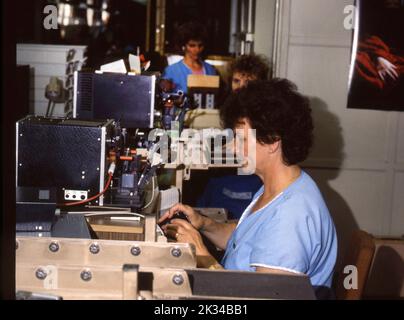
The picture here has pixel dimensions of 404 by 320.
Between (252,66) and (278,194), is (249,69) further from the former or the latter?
(278,194)

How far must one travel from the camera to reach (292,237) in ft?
5.76

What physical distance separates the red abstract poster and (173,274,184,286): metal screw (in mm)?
3086

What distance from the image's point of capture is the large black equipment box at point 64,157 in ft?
6.76

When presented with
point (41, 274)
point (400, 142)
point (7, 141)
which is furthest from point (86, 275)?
point (400, 142)

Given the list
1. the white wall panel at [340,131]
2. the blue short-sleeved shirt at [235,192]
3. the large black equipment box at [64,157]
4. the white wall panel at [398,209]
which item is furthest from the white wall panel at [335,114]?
the large black equipment box at [64,157]

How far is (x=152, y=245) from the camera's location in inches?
59.8

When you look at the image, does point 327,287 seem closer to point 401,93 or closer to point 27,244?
point 27,244

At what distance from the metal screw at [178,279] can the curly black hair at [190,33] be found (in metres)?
3.98

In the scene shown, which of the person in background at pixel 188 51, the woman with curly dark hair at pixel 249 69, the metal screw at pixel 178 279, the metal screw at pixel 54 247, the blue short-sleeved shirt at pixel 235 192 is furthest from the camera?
the person in background at pixel 188 51

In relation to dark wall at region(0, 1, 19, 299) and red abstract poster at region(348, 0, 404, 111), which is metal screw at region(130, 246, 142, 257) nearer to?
dark wall at region(0, 1, 19, 299)

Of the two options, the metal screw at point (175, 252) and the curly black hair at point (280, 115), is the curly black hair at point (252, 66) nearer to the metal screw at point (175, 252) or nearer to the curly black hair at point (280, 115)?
the curly black hair at point (280, 115)

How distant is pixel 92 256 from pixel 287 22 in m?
2.91

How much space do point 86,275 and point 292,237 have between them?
0.69 meters

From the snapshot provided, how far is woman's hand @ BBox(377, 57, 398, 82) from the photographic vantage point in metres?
4.00
